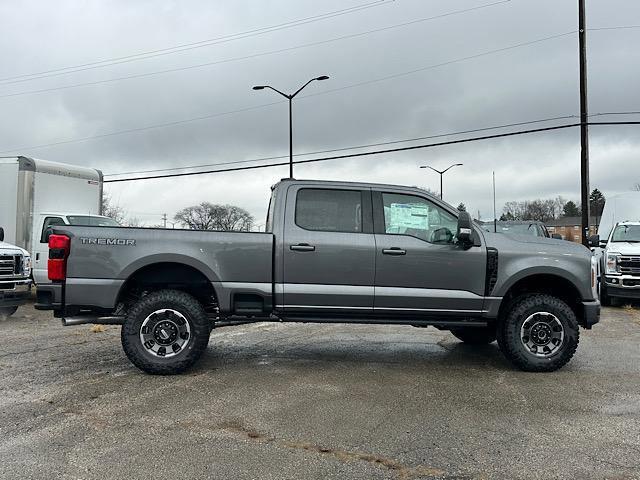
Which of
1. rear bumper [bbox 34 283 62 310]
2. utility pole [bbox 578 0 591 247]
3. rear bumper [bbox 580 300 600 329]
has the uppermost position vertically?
utility pole [bbox 578 0 591 247]

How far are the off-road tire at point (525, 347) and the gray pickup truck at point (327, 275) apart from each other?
0.01 m

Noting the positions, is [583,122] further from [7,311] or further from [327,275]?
[7,311]

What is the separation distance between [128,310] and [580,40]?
62.3 feet

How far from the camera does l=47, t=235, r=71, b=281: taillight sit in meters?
5.64

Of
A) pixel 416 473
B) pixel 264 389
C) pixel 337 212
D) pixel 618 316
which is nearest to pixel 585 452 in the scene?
pixel 416 473

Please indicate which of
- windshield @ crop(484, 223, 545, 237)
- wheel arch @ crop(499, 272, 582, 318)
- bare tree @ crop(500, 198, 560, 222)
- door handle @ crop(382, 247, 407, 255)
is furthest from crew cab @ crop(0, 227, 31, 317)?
bare tree @ crop(500, 198, 560, 222)

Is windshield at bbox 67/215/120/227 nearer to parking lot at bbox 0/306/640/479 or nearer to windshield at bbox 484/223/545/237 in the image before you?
parking lot at bbox 0/306/640/479

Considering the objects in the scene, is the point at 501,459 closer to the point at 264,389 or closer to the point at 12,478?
the point at 264,389

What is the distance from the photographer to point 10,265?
9500mm

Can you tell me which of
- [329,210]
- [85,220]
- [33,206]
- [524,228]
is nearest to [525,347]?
[329,210]

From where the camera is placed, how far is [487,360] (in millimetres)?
6707

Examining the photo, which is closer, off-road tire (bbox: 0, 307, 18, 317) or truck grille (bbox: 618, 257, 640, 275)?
off-road tire (bbox: 0, 307, 18, 317)

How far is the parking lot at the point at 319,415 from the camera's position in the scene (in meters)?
3.58

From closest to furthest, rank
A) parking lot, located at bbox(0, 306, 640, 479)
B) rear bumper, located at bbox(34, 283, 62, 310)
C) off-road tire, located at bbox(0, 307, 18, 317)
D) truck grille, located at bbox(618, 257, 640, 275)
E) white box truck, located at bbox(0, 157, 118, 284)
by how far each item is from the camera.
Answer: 1. parking lot, located at bbox(0, 306, 640, 479)
2. rear bumper, located at bbox(34, 283, 62, 310)
3. off-road tire, located at bbox(0, 307, 18, 317)
4. truck grille, located at bbox(618, 257, 640, 275)
5. white box truck, located at bbox(0, 157, 118, 284)
